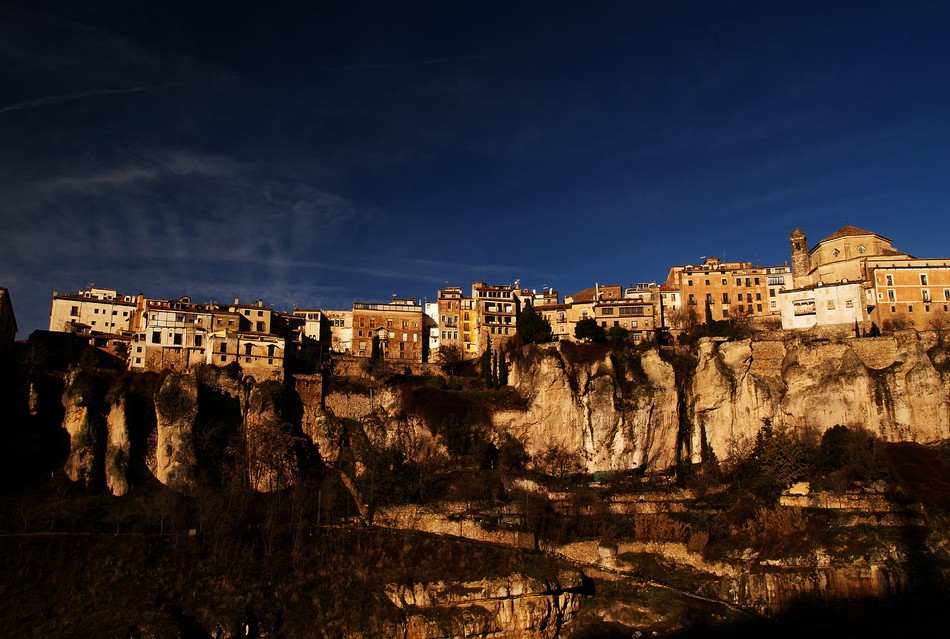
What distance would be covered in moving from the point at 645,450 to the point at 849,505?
15157mm

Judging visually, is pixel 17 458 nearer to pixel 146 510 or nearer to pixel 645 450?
pixel 146 510

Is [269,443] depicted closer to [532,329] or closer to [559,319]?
[532,329]

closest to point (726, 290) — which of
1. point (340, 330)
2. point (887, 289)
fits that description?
point (887, 289)

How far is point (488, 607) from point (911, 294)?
4623 centimetres

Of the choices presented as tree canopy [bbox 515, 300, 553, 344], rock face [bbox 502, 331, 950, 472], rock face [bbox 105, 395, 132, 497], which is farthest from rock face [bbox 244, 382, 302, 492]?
tree canopy [bbox 515, 300, 553, 344]

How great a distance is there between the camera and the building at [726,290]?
75688mm

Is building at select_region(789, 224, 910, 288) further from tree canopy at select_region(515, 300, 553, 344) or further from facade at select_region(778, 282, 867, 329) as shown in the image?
tree canopy at select_region(515, 300, 553, 344)

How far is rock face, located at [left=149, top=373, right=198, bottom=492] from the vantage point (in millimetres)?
53625

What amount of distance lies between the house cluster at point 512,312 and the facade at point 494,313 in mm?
119

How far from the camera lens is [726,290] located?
7662cm

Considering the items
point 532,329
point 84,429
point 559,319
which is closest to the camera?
point 84,429

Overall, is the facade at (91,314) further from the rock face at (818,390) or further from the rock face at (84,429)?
the rock face at (818,390)

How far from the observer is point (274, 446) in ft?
188

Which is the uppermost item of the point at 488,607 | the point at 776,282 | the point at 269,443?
the point at 776,282
